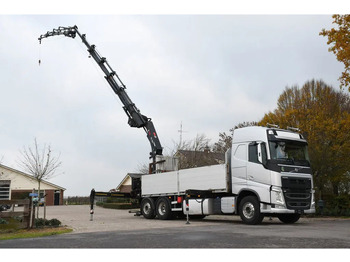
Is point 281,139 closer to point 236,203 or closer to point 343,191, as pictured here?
point 236,203

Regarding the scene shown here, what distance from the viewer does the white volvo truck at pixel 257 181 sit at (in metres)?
14.6

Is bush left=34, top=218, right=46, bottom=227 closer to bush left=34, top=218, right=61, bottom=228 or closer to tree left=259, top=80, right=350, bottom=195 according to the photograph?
bush left=34, top=218, right=61, bottom=228

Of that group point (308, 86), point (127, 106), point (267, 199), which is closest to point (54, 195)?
point (127, 106)

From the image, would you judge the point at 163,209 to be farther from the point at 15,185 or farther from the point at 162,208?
the point at 15,185

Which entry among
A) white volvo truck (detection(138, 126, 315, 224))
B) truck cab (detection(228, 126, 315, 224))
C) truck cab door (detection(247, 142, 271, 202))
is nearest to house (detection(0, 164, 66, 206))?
white volvo truck (detection(138, 126, 315, 224))

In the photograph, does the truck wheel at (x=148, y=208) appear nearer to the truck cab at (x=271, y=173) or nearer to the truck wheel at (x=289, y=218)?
the truck cab at (x=271, y=173)

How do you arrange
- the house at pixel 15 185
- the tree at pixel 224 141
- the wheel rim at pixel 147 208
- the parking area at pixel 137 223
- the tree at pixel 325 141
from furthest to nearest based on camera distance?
the house at pixel 15 185
the tree at pixel 224 141
the tree at pixel 325 141
the wheel rim at pixel 147 208
the parking area at pixel 137 223

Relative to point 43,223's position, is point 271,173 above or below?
above

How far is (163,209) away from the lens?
1977 cm

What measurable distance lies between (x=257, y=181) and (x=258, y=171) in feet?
1.33

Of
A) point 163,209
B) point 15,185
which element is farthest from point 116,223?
point 15,185

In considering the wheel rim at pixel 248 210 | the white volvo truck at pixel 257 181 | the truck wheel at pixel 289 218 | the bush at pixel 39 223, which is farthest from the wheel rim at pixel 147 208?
the truck wheel at pixel 289 218

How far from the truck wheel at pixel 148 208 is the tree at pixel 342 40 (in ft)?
37.1

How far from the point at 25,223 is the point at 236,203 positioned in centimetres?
819
